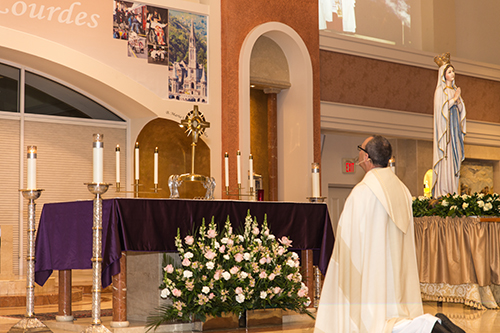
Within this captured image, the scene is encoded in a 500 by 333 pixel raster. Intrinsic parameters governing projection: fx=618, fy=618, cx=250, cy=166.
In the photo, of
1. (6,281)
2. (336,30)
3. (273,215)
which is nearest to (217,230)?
(273,215)

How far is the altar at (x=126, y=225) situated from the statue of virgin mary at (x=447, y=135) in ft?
11.9

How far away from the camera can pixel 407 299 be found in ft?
13.4

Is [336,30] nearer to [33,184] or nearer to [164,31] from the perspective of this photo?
[164,31]

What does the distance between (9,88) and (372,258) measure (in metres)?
6.94

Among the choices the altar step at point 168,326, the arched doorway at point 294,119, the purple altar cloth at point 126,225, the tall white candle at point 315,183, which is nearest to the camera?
the purple altar cloth at point 126,225

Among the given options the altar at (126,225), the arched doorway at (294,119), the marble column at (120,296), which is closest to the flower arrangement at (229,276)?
the altar at (126,225)

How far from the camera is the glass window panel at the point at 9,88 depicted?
9.07 m

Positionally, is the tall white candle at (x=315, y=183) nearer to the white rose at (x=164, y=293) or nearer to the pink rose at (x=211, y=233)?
the pink rose at (x=211, y=233)

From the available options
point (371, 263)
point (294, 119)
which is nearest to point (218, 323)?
point (371, 263)

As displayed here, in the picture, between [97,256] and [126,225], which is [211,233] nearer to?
[126,225]

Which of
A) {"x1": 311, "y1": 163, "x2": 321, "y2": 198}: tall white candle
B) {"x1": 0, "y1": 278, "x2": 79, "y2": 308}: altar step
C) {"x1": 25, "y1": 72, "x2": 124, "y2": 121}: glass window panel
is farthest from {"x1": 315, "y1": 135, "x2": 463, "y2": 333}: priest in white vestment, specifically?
{"x1": 25, "y1": 72, "x2": 124, "y2": 121}: glass window panel

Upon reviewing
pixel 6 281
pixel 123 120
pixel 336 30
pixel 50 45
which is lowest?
pixel 6 281

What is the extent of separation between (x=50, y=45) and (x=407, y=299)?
6.44m

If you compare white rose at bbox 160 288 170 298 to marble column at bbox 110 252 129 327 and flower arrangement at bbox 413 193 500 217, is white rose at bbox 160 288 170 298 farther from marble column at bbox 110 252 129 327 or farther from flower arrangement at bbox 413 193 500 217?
flower arrangement at bbox 413 193 500 217
